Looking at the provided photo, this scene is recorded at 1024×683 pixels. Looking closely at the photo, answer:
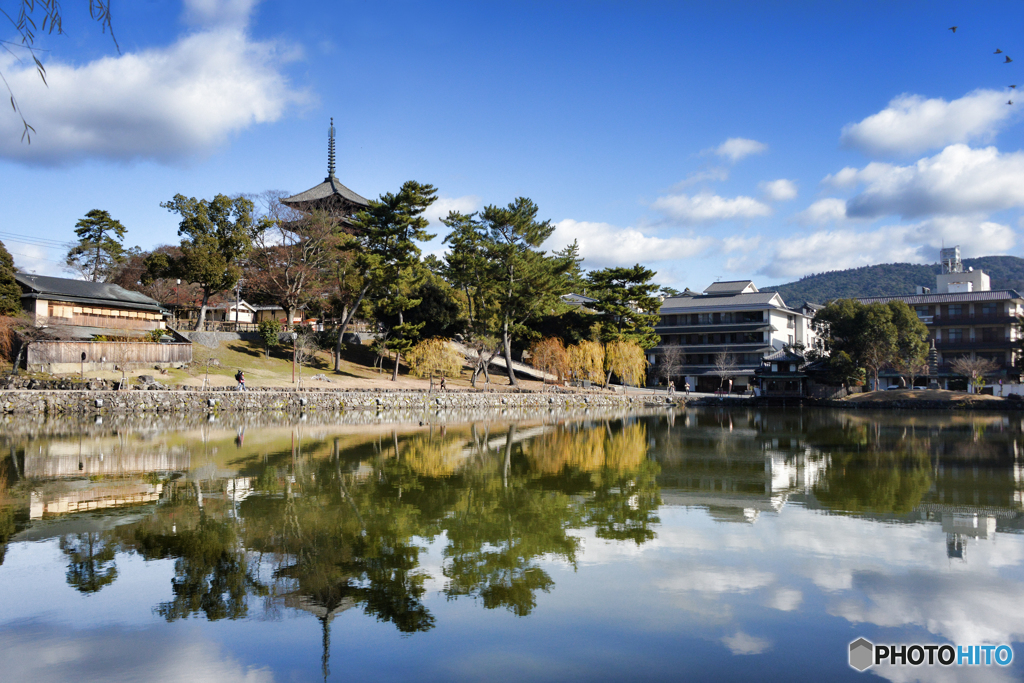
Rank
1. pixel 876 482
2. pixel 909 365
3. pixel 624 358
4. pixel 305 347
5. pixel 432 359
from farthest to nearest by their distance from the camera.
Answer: pixel 624 358
pixel 909 365
pixel 305 347
pixel 432 359
pixel 876 482

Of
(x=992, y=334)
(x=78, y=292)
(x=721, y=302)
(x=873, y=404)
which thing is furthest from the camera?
(x=721, y=302)

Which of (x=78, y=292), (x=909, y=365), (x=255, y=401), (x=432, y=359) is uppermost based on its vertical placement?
(x=78, y=292)

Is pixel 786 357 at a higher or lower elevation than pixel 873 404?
higher

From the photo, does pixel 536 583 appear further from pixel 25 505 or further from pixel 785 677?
pixel 25 505

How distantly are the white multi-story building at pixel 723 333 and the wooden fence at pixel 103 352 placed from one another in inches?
1478

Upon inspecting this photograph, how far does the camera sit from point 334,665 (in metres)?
4.96

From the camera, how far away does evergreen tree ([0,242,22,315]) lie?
1203 inches

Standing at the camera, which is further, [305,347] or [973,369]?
[973,369]

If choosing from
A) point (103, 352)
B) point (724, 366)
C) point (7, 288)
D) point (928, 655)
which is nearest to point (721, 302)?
point (724, 366)

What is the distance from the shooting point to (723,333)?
58219 millimetres

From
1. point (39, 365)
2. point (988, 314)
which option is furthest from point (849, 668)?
point (988, 314)

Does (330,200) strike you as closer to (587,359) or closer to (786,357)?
(587,359)

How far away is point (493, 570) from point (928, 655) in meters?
3.93

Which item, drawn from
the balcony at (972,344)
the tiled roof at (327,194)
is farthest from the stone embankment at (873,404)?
the tiled roof at (327,194)
